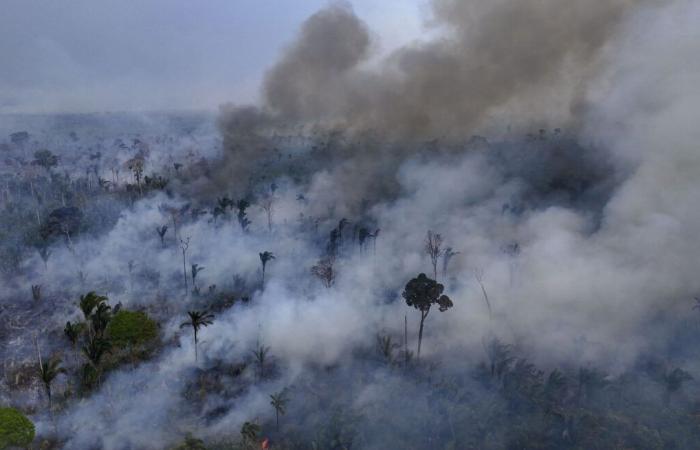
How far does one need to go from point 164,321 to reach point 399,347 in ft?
91.9

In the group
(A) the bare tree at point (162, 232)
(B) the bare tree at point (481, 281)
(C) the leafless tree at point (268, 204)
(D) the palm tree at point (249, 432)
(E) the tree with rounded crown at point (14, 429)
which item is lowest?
(D) the palm tree at point (249, 432)

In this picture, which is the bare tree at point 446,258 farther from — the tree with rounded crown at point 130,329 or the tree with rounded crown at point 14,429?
the tree with rounded crown at point 14,429

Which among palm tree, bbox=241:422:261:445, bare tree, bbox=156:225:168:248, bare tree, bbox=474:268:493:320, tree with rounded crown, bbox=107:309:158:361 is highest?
bare tree, bbox=156:225:168:248

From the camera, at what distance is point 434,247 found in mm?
67000

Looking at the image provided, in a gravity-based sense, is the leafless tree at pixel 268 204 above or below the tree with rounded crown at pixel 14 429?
above

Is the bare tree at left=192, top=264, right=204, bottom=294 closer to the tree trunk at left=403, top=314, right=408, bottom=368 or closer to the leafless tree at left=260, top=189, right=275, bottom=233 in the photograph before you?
the leafless tree at left=260, top=189, right=275, bottom=233

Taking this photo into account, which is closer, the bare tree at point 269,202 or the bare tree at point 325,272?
the bare tree at point 325,272

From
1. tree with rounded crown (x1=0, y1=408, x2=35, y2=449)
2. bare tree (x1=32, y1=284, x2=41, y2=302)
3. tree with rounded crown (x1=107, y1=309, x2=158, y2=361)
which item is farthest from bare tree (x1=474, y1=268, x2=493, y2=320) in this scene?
bare tree (x1=32, y1=284, x2=41, y2=302)

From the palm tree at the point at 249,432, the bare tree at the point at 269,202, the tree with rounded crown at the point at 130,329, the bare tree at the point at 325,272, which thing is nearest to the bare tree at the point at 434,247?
the bare tree at the point at 325,272

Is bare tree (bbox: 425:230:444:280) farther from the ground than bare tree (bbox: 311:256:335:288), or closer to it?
farther from the ground

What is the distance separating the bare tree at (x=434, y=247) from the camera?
63.4m

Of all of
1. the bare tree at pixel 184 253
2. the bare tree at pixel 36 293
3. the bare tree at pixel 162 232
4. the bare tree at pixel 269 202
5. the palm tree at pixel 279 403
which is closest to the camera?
the palm tree at pixel 279 403

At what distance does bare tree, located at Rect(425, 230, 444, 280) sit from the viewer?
6340 cm

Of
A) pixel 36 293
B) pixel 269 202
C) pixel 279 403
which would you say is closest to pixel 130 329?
pixel 279 403
